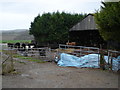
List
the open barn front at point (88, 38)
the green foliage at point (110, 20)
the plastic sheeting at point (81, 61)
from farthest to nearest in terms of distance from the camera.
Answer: the open barn front at point (88, 38) → the plastic sheeting at point (81, 61) → the green foliage at point (110, 20)

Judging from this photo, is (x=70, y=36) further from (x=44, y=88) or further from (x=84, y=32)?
(x=44, y=88)

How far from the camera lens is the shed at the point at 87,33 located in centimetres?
1930

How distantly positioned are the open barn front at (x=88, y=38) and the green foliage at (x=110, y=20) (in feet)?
32.6

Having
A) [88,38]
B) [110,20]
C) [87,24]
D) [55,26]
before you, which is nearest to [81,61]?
[110,20]

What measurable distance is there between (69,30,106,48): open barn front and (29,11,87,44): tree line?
9.15ft

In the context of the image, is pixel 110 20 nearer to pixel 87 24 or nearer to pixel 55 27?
pixel 87 24

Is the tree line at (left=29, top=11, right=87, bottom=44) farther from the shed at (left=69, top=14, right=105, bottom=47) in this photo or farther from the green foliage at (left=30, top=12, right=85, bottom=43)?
the shed at (left=69, top=14, right=105, bottom=47)

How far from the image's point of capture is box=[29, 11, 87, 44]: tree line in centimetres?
2575

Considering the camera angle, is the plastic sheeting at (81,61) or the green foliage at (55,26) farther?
the green foliage at (55,26)

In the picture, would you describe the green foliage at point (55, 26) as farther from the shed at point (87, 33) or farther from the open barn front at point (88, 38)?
the shed at point (87, 33)

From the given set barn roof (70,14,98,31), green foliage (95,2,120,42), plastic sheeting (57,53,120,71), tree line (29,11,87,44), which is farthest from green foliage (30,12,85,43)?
green foliage (95,2,120,42)

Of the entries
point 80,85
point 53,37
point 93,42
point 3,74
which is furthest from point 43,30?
point 80,85

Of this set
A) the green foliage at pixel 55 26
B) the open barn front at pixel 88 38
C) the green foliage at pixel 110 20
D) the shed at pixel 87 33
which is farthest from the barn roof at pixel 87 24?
the green foliage at pixel 110 20

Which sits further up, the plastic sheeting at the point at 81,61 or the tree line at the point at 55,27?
the tree line at the point at 55,27
